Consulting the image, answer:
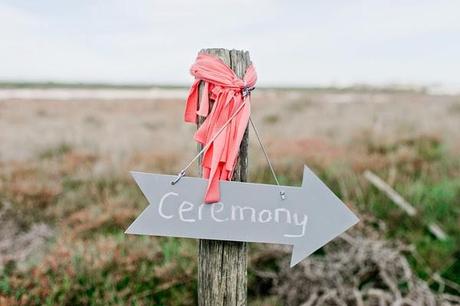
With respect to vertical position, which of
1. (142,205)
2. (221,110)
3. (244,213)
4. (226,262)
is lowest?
(142,205)

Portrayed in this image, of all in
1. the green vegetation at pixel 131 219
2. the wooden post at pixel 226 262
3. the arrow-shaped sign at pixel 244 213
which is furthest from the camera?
the green vegetation at pixel 131 219

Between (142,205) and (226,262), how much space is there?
9.88 feet

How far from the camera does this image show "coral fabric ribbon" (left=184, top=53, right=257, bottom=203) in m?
2.15

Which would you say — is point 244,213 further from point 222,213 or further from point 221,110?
point 221,110

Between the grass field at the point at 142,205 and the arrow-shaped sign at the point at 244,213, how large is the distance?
139cm

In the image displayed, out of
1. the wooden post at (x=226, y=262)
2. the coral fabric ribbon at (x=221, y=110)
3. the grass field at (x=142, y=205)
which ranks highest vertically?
the coral fabric ribbon at (x=221, y=110)

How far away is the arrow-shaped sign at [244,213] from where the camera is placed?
2.07 m

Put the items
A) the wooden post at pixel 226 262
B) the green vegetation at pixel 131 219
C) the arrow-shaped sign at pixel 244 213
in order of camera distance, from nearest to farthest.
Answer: the arrow-shaped sign at pixel 244 213, the wooden post at pixel 226 262, the green vegetation at pixel 131 219

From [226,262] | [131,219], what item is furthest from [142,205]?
[226,262]

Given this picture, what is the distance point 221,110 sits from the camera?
2189 mm

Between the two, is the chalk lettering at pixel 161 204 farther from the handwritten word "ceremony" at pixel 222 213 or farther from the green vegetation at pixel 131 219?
the green vegetation at pixel 131 219

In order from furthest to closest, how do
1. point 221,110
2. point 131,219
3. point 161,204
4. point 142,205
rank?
point 142,205 < point 131,219 < point 221,110 < point 161,204

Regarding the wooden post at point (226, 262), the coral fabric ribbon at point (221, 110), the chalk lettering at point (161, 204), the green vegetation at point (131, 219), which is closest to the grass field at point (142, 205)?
the green vegetation at point (131, 219)

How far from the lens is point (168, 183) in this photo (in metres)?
2.07
